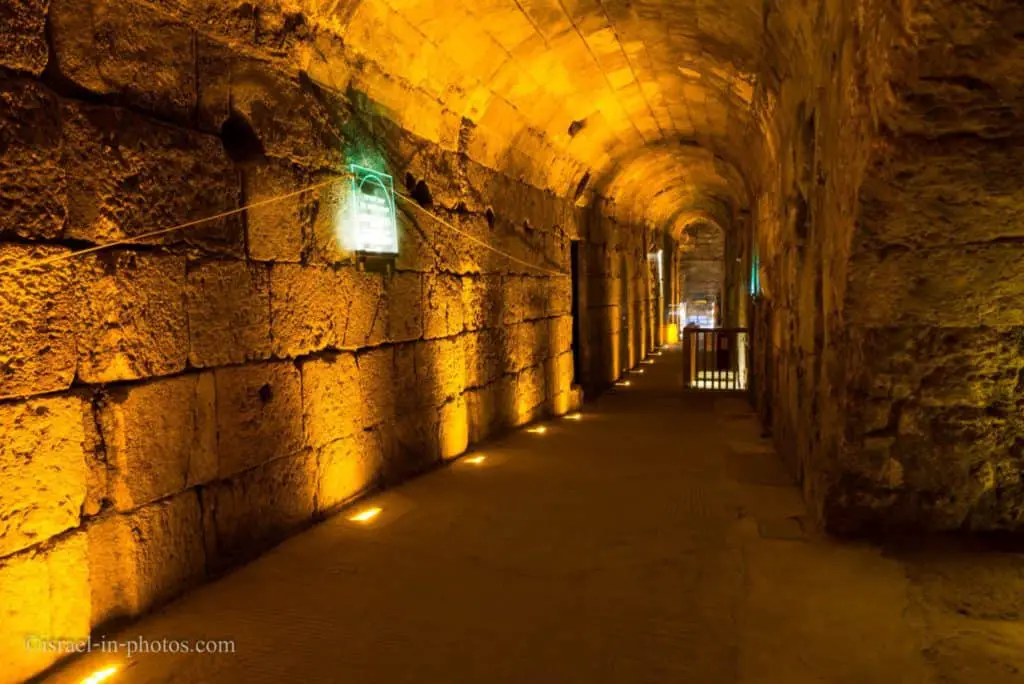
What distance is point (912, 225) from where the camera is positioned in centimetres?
357

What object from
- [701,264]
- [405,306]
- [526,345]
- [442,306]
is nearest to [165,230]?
[405,306]

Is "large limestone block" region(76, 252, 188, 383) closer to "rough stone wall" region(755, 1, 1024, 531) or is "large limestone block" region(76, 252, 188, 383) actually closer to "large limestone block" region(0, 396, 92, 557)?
"large limestone block" region(0, 396, 92, 557)

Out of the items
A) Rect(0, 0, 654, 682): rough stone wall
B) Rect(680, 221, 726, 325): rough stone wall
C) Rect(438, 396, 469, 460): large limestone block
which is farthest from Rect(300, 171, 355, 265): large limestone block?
Rect(680, 221, 726, 325): rough stone wall

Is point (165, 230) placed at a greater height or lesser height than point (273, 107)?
lesser

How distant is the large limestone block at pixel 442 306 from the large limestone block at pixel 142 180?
2175 millimetres

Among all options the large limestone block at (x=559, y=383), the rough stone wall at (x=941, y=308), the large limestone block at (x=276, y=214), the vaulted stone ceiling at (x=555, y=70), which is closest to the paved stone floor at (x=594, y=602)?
the rough stone wall at (x=941, y=308)

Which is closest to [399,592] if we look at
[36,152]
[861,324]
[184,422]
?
[184,422]

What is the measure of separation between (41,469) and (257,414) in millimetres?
1241

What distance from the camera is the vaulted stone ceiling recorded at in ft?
15.5

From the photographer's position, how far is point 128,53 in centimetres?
308

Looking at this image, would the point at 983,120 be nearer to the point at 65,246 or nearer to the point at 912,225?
the point at 912,225

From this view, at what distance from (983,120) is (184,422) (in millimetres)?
3990

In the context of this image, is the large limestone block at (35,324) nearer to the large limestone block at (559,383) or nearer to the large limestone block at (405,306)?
the large limestone block at (405,306)

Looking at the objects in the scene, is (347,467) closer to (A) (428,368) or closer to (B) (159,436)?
(A) (428,368)
